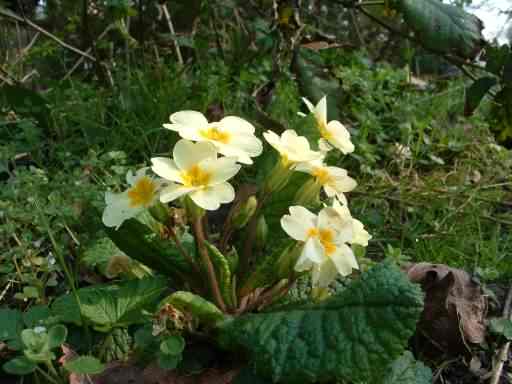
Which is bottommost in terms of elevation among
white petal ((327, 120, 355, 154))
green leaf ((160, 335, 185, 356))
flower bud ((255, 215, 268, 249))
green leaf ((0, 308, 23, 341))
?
green leaf ((0, 308, 23, 341))

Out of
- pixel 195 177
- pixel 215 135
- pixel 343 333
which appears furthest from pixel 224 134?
pixel 343 333

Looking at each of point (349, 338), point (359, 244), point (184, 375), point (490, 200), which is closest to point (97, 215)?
point (184, 375)

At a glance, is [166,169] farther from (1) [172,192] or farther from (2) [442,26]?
(2) [442,26]

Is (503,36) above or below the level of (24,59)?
above

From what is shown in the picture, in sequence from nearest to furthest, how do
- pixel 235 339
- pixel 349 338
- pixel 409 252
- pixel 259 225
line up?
pixel 349 338
pixel 235 339
pixel 259 225
pixel 409 252

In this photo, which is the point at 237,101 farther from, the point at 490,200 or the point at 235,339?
the point at 235,339

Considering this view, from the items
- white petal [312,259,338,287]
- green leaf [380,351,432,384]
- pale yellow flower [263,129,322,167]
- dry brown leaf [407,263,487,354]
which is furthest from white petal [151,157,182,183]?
dry brown leaf [407,263,487,354]

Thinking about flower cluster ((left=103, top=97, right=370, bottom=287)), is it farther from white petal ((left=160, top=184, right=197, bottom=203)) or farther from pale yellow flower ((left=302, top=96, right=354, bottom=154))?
pale yellow flower ((left=302, top=96, right=354, bottom=154))
